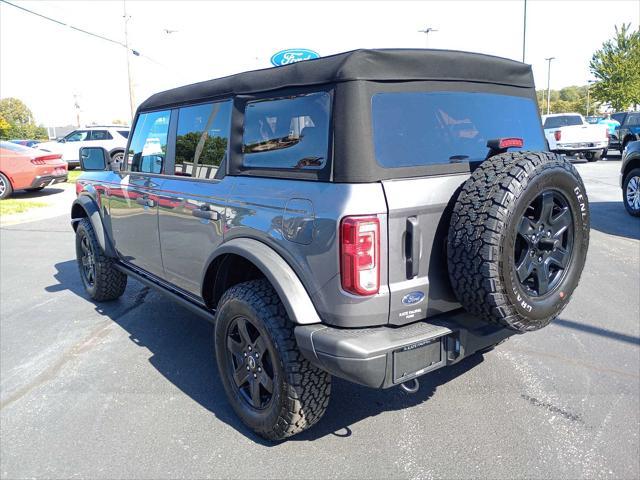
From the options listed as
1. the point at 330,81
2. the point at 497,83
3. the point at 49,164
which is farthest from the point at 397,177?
the point at 49,164

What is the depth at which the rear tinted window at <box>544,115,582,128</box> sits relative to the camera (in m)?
19.5

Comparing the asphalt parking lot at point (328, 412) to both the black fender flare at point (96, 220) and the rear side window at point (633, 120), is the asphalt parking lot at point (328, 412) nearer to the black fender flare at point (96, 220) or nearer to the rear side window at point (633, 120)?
the black fender flare at point (96, 220)

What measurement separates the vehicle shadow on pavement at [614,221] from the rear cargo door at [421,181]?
5991 millimetres

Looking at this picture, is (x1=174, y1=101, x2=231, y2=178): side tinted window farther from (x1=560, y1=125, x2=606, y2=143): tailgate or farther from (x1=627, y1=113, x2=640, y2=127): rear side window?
(x1=627, y1=113, x2=640, y2=127): rear side window

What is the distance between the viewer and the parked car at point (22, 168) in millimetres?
13070

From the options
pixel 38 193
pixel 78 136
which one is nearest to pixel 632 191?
pixel 38 193

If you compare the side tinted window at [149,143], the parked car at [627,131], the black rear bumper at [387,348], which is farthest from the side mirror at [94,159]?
the parked car at [627,131]

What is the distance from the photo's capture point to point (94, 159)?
507cm

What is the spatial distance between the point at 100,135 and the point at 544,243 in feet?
67.3

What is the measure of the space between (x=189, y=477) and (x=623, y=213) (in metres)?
9.16

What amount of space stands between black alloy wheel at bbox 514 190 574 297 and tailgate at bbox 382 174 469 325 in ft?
1.21

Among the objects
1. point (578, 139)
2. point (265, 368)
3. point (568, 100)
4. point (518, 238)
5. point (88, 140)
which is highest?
point (568, 100)

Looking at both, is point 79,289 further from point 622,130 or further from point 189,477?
point 622,130

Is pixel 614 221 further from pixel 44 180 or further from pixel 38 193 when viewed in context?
pixel 38 193
